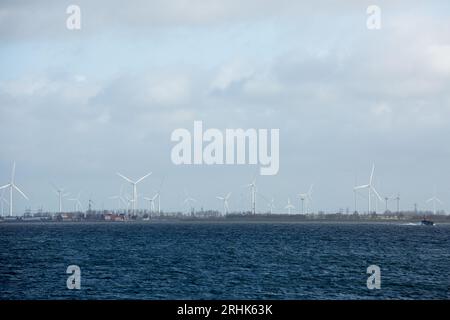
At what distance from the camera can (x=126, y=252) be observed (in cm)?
11481

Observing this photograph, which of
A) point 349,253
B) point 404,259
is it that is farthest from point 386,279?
point 349,253

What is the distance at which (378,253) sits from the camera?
Answer: 376ft
